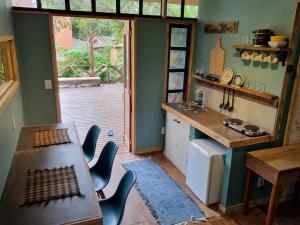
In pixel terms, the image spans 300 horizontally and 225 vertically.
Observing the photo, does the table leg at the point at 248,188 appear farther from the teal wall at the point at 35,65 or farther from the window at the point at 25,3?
the window at the point at 25,3

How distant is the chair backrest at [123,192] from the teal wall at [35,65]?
1.88 meters

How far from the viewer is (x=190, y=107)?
359 cm

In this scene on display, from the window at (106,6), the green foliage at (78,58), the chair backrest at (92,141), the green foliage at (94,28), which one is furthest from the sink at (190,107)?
the green foliage at (94,28)

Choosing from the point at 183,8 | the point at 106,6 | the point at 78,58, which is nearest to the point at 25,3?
the point at 106,6

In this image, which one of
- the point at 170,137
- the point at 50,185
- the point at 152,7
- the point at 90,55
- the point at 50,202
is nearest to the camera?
the point at 50,202

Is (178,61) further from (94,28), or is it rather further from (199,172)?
(94,28)

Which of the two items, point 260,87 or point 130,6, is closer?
point 260,87

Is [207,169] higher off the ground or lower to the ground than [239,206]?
higher

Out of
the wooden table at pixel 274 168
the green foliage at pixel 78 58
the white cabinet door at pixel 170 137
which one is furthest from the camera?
the green foliage at pixel 78 58

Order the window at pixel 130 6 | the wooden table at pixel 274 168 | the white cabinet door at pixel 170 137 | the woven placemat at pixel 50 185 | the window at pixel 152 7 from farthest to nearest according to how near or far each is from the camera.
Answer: the white cabinet door at pixel 170 137 → the window at pixel 152 7 → the window at pixel 130 6 → the wooden table at pixel 274 168 → the woven placemat at pixel 50 185

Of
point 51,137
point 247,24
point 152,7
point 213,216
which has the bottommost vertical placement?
point 213,216

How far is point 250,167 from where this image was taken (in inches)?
98.2

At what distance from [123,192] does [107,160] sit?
0.60 metres

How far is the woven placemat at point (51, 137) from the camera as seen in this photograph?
2.36 m
